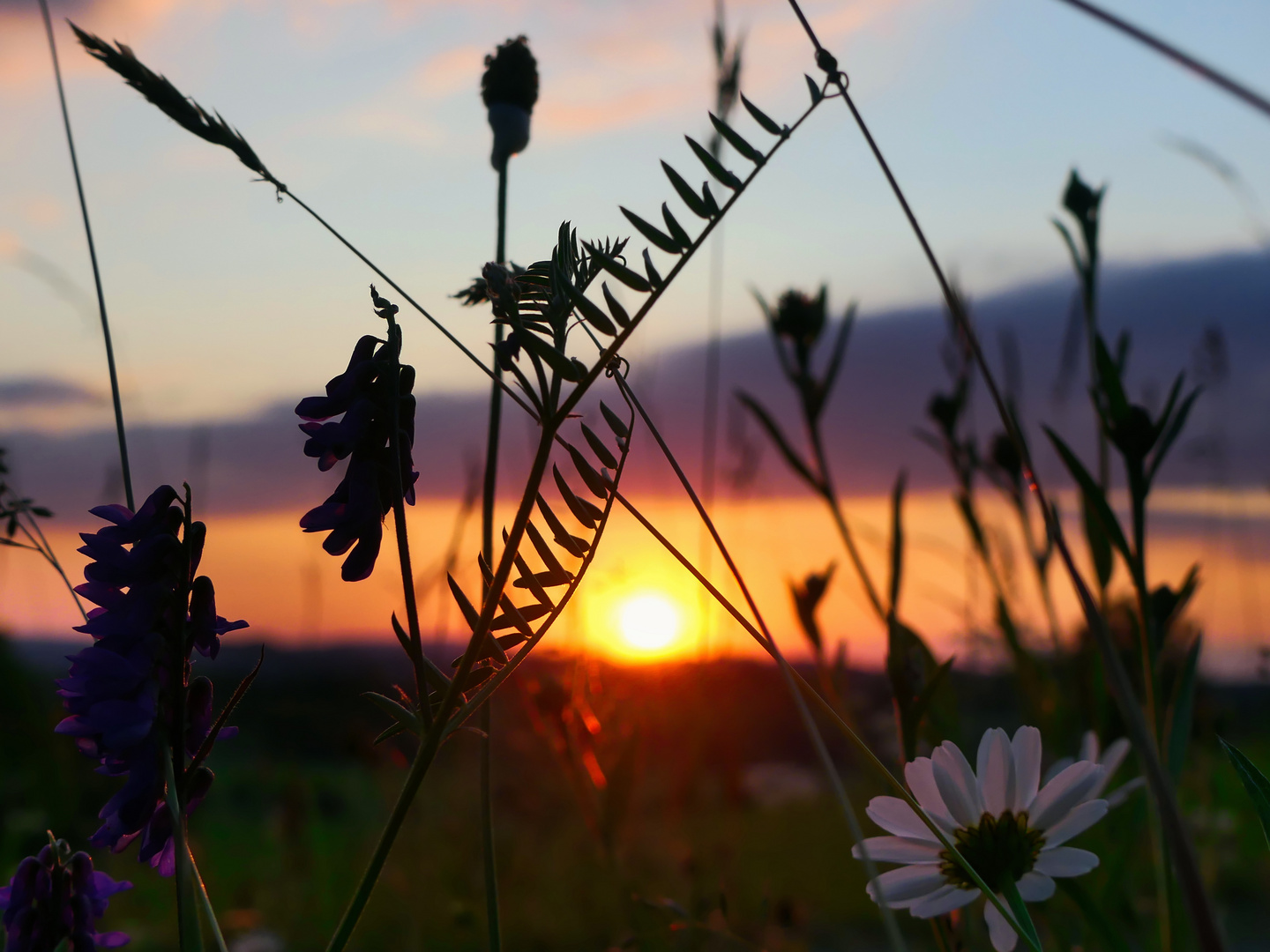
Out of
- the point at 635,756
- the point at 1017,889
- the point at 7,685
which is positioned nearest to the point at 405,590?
the point at 1017,889

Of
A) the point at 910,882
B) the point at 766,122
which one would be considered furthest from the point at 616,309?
the point at 910,882

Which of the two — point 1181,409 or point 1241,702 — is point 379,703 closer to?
Answer: point 1181,409

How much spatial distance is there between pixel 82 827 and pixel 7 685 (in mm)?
1044

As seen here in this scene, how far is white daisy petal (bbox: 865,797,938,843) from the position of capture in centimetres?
70

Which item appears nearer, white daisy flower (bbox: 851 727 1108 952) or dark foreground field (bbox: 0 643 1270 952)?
white daisy flower (bbox: 851 727 1108 952)

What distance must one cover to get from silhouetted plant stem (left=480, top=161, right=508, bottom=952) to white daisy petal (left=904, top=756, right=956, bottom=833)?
298 mm

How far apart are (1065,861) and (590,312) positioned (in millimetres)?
530

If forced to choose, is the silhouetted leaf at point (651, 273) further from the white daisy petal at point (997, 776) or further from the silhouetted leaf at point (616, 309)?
the white daisy petal at point (997, 776)

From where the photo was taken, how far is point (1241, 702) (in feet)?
18.9

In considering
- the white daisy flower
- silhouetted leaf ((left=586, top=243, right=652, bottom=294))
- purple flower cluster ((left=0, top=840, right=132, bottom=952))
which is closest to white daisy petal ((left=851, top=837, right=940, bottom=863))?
the white daisy flower

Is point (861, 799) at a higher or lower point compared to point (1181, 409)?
lower

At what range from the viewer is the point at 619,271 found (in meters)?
0.61

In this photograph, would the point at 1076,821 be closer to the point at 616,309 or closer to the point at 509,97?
the point at 616,309

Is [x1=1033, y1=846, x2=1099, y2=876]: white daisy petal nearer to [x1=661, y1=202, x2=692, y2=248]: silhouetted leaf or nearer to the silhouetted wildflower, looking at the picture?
[x1=661, y1=202, x2=692, y2=248]: silhouetted leaf
